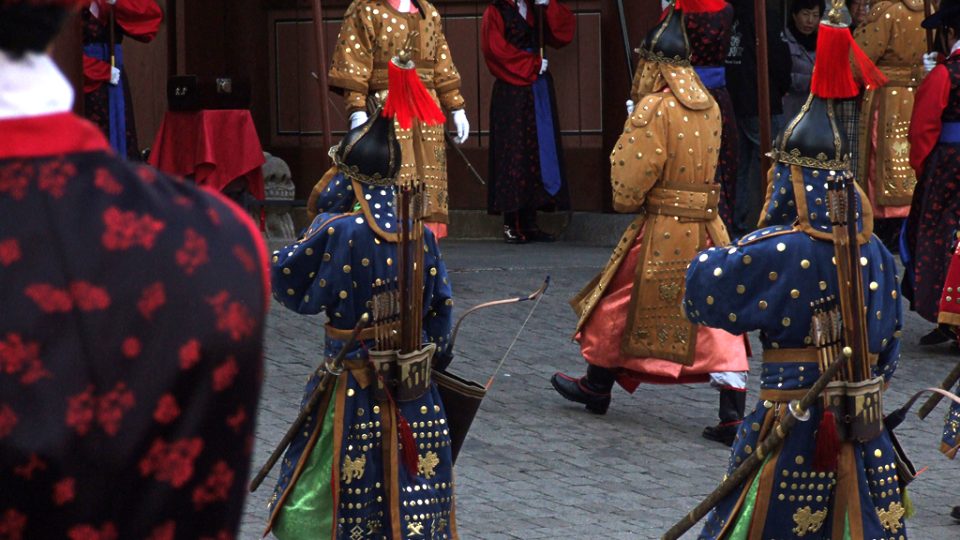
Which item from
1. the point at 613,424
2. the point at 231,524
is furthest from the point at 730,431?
the point at 231,524

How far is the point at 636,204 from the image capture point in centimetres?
665

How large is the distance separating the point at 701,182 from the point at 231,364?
16.8 feet

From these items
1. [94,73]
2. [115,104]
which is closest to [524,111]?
[115,104]

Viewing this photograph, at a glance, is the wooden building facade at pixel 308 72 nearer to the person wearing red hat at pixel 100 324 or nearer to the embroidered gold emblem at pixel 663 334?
the embroidered gold emblem at pixel 663 334

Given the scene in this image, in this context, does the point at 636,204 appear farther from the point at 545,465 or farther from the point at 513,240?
the point at 513,240

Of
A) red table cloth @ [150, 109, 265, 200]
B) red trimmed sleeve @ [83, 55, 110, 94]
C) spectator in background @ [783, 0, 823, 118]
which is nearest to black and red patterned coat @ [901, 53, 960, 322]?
spectator in background @ [783, 0, 823, 118]

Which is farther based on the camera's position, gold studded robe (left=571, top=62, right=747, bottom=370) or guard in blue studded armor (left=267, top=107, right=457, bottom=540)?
gold studded robe (left=571, top=62, right=747, bottom=370)

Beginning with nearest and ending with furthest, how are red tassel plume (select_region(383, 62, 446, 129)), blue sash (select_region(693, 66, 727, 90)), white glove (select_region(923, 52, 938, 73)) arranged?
red tassel plume (select_region(383, 62, 446, 129)), white glove (select_region(923, 52, 938, 73)), blue sash (select_region(693, 66, 727, 90))

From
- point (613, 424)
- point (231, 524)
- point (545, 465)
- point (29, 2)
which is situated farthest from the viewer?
point (613, 424)

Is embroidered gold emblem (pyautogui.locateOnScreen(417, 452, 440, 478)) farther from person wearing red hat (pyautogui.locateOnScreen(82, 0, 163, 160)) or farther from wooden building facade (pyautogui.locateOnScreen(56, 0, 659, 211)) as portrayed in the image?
wooden building facade (pyautogui.locateOnScreen(56, 0, 659, 211))

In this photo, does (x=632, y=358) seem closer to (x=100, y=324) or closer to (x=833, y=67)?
(x=833, y=67)

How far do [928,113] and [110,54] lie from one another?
461 cm

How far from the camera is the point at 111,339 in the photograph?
1.61 m

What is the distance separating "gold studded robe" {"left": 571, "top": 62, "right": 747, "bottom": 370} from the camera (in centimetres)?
656
